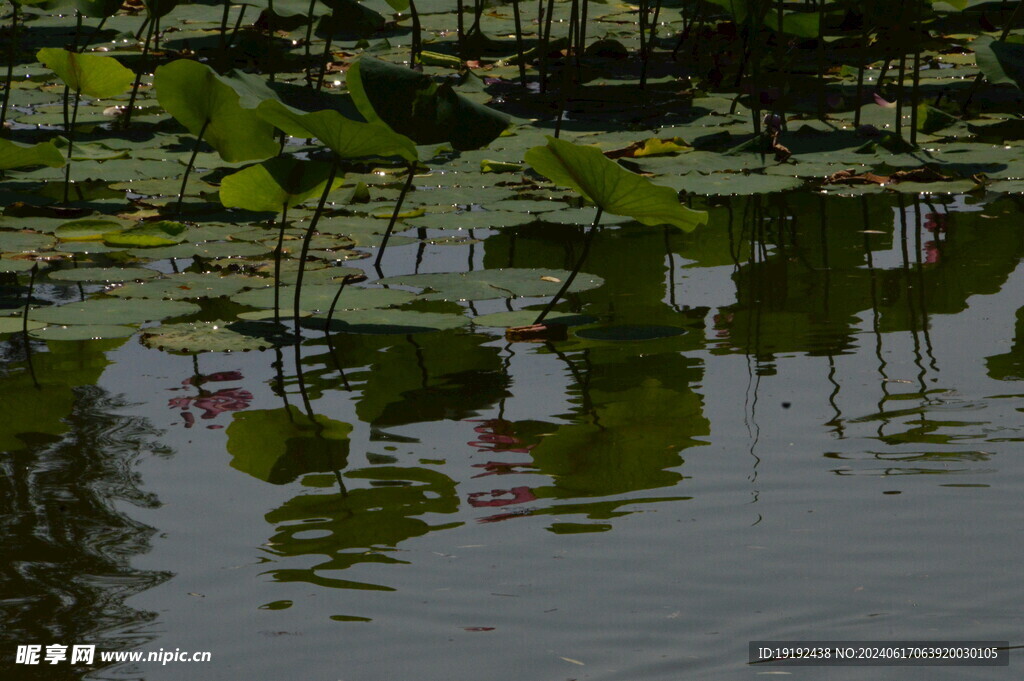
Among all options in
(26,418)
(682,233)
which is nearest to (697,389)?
(26,418)

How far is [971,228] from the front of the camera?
3.38m

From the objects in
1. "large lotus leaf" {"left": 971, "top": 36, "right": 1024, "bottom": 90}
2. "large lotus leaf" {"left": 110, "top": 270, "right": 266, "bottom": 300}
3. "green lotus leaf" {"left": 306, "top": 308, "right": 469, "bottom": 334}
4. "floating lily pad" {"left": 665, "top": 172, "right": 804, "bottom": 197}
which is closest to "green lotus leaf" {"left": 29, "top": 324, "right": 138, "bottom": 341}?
"large lotus leaf" {"left": 110, "top": 270, "right": 266, "bottom": 300}

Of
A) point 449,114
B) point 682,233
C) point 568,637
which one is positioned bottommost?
point 568,637

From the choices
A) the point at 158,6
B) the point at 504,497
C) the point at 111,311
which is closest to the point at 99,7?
the point at 158,6

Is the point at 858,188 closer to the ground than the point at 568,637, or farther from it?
farther from it

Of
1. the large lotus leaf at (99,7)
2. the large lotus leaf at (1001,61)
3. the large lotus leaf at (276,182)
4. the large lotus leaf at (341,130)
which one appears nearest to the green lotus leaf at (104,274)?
the large lotus leaf at (276,182)

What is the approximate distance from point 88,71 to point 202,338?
1.74 meters

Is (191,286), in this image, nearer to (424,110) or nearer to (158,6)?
(424,110)

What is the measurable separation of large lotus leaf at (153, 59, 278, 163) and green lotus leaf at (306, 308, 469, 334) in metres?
0.48

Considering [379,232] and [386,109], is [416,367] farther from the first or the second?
[379,232]

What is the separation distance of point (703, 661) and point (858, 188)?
3009 mm

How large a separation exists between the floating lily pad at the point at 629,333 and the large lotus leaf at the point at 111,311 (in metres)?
0.87

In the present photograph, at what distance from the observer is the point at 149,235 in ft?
10.9

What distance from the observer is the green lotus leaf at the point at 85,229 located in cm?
334
